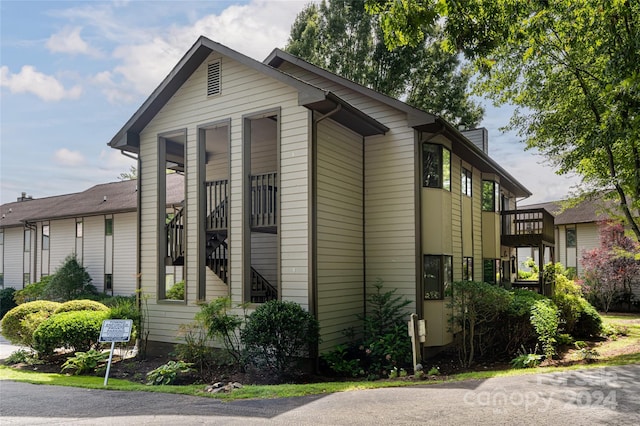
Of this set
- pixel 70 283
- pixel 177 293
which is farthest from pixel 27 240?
pixel 177 293

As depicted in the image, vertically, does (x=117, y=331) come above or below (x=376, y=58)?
below

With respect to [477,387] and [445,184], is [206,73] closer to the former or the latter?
[445,184]

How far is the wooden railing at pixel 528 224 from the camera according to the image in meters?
20.8

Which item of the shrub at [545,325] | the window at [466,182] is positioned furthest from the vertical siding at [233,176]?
the window at [466,182]

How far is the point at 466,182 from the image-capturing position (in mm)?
17594

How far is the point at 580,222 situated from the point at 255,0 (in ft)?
87.0

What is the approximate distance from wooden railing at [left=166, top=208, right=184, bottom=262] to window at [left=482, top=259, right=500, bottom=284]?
38.1 feet

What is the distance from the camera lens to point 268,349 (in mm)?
11156

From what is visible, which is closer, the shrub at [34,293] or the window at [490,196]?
the window at [490,196]

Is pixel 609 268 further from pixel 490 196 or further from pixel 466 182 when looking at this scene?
pixel 466 182

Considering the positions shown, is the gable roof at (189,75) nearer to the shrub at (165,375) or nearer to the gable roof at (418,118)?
the gable roof at (418,118)

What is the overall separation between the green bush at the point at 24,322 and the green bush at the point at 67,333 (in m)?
0.89

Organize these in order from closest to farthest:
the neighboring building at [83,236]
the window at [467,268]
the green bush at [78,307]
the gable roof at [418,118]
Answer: the gable roof at [418,118]
the green bush at [78,307]
the window at [467,268]
the neighboring building at [83,236]

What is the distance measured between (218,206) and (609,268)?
22246 millimetres
